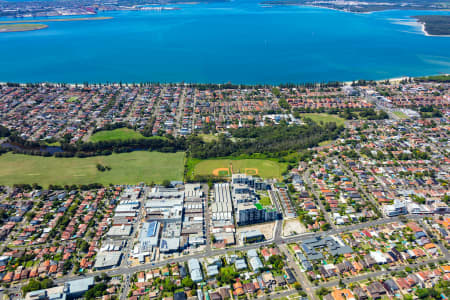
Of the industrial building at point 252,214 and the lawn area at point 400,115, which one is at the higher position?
the lawn area at point 400,115

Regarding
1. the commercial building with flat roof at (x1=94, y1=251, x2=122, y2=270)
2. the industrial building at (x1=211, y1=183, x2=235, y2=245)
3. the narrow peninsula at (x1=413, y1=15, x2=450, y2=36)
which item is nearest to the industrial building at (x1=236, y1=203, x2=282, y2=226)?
the industrial building at (x1=211, y1=183, x2=235, y2=245)

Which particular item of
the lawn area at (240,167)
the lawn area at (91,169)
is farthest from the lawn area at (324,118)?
the lawn area at (91,169)

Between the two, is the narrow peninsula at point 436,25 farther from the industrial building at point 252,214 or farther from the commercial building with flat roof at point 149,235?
the commercial building with flat roof at point 149,235

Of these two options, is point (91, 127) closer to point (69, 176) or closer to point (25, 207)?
point (69, 176)

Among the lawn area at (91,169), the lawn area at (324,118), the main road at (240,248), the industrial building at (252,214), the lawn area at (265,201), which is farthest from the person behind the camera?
the lawn area at (324,118)

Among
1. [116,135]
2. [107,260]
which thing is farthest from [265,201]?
[116,135]
